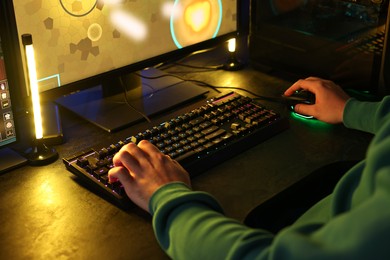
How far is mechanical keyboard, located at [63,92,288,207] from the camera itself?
1.09 m

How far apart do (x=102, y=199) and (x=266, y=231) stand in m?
0.37

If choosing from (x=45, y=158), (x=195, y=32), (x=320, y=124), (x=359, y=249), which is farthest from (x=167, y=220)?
(x=195, y=32)

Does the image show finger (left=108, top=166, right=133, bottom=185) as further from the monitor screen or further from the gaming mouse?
the gaming mouse

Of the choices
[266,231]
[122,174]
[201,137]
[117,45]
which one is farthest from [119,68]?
[266,231]

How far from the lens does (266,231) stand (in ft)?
2.72

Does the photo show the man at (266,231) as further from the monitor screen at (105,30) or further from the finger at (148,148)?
the monitor screen at (105,30)

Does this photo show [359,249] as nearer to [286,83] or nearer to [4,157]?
[4,157]

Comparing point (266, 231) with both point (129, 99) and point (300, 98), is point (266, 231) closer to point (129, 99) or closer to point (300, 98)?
point (300, 98)

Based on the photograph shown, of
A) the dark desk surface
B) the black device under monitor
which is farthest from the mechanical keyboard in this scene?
the black device under monitor

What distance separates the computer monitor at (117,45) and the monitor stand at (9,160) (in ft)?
0.52

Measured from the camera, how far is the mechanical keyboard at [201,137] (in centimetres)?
109

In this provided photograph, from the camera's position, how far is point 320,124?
52.2 inches

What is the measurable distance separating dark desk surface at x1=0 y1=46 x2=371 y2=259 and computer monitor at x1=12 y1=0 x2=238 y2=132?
90 mm

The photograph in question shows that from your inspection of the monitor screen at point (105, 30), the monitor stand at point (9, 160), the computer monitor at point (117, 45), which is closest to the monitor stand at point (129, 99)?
the computer monitor at point (117, 45)
